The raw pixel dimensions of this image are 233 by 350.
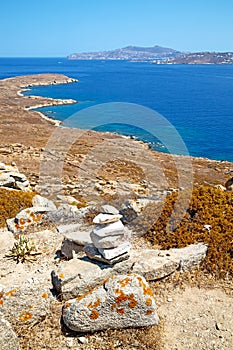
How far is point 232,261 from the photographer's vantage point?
9.12 metres

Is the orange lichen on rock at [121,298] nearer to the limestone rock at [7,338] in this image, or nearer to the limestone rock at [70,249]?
the limestone rock at [7,338]

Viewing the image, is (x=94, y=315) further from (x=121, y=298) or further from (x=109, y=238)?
(x=109, y=238)

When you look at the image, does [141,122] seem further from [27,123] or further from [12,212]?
[12,212]

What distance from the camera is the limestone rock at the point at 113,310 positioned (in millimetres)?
7129

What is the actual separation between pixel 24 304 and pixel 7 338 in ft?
3.29

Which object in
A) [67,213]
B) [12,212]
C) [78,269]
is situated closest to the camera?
[78,269]

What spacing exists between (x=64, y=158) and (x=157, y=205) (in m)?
27.5

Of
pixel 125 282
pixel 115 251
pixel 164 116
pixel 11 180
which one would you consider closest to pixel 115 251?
pixel 115 251

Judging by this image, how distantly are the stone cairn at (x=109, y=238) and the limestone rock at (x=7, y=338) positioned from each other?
2.63 meters

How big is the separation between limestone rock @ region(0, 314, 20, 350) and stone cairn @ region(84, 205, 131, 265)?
263 centimetres

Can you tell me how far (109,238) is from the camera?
8195mm

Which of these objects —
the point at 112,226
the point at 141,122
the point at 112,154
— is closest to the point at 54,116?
the point at 141,122

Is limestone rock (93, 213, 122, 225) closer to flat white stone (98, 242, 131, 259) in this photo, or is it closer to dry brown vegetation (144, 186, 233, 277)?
flat white stone (98, 242, 131, 259)

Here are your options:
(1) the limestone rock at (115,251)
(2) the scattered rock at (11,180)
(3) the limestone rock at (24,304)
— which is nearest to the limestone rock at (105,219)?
(1) the limestone rock at (115,251)
